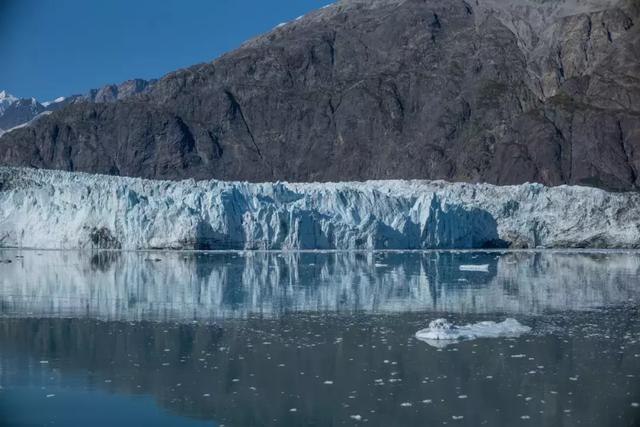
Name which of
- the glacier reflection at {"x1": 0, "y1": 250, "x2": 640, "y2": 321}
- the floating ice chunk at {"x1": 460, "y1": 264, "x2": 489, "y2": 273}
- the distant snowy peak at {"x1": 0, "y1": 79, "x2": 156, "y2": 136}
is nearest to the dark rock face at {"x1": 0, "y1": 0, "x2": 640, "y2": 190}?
the glacier reflection at {"x1": 0, "y1": 250, "x2": 640, "y2": 321}

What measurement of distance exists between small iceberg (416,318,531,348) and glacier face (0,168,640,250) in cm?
2097

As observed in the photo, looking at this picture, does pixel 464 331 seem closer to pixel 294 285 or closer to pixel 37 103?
pixel 294 285

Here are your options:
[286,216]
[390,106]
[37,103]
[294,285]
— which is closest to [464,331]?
[294,285]

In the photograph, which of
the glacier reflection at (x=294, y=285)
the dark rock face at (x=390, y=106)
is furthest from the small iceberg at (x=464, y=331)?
the dark rock face at (x=390, y=106)

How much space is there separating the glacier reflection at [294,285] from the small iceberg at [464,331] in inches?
84.3

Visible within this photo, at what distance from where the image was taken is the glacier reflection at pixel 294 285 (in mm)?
15031

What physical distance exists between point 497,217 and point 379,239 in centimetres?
580

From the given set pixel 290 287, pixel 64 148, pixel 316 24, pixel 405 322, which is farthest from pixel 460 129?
pixel 405 322

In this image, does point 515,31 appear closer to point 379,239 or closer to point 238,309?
point 379,239

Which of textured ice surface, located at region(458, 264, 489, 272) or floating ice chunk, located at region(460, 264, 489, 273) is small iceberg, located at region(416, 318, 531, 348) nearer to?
floating ice chunk, located at region(460, 264, 489, 273)

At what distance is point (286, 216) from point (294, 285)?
1411 cm

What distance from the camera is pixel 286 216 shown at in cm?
3316

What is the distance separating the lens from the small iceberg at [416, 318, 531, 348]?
38.0ft

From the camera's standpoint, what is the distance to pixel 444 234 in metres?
35.1
